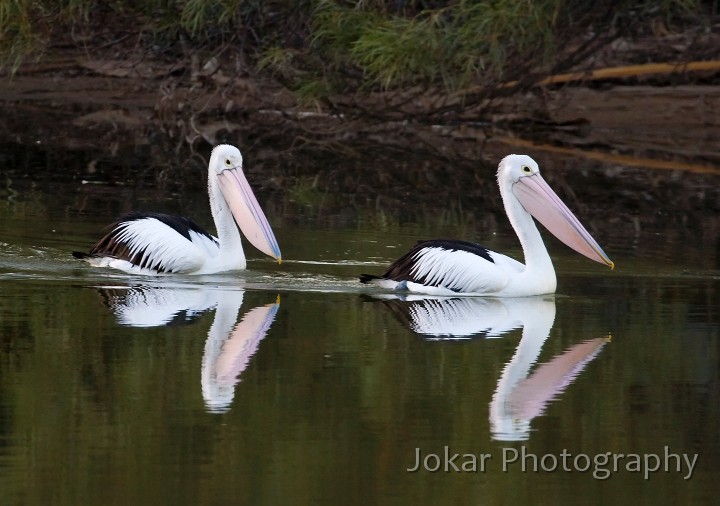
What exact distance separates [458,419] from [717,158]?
10.0 meters

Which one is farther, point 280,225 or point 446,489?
point 280,225

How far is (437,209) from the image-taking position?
10562 mm

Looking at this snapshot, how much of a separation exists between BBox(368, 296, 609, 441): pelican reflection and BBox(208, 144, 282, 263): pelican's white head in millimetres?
997

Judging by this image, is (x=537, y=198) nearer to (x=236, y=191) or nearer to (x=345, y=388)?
(x=236, y=191)

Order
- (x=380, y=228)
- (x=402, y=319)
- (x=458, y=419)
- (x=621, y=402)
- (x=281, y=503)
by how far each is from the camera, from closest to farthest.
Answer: (x=281, y=503) < (x=458, y=419) < (x=621, y=402) < (x=402, y=319) < (x=380, y=228)

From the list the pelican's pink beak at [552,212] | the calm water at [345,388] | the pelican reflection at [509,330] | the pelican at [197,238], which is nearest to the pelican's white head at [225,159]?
the pelican at [197,238]

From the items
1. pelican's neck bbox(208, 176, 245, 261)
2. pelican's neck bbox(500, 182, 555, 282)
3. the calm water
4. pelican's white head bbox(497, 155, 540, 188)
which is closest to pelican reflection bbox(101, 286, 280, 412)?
the calm water

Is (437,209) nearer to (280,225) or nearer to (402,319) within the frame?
(280,225)

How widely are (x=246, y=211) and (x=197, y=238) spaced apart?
34 centimetres

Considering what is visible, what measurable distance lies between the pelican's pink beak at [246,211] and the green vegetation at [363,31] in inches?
256

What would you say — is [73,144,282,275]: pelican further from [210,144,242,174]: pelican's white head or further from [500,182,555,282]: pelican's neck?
[500,182,555,282]: pelican's neck

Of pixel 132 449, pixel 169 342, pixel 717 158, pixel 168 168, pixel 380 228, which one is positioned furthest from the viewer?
pixel 717 158

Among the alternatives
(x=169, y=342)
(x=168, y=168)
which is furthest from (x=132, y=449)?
(x=168, y=168)

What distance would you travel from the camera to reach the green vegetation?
14.8 meters
